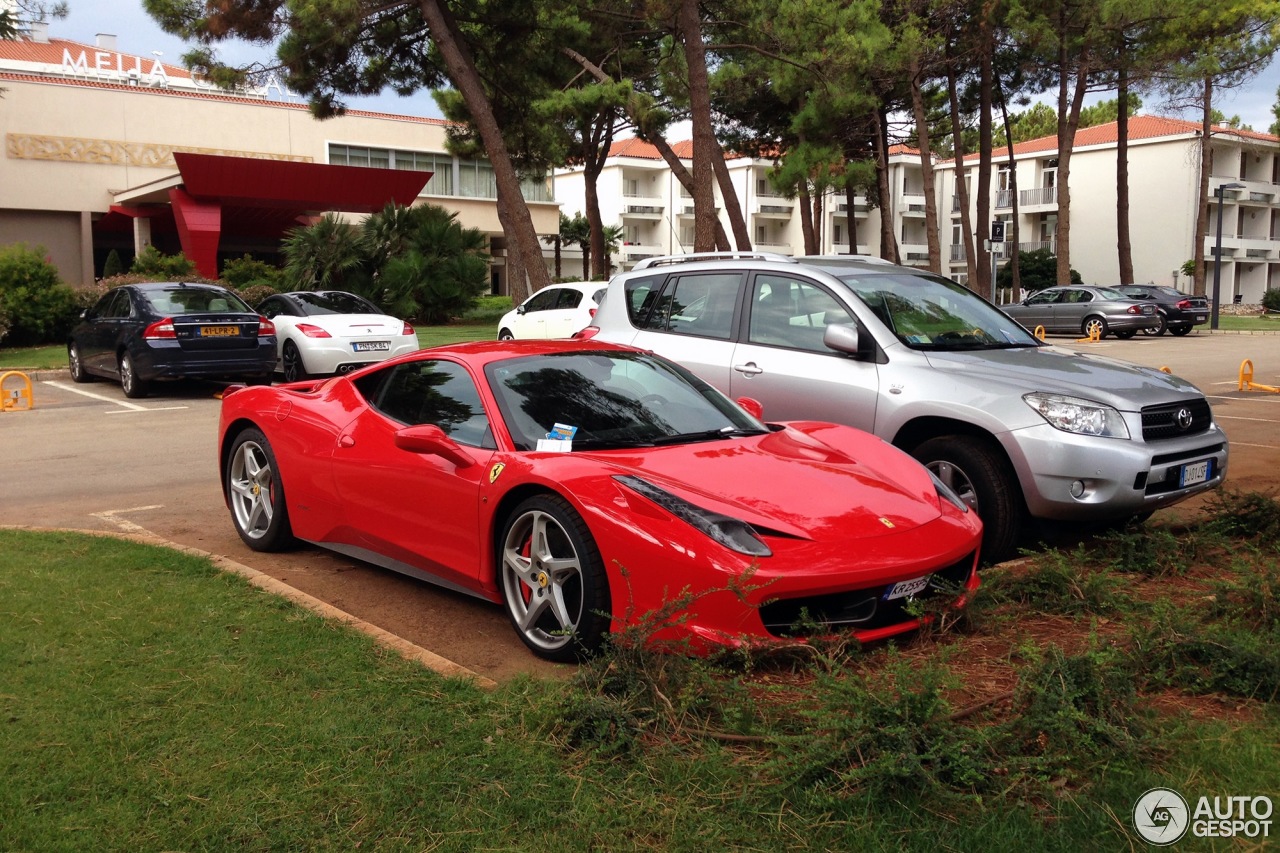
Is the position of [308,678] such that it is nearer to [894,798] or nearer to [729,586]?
[729,586]

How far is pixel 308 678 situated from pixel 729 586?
1614mm

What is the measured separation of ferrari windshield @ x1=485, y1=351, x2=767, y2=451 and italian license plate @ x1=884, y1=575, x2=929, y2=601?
1.22 meters

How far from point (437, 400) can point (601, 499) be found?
4.90 ft

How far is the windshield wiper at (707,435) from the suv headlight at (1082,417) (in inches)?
65.5

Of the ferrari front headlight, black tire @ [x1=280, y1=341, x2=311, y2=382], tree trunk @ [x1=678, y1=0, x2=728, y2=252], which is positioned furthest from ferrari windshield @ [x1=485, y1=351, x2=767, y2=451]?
tree trunk @ [x1=678, y1=0, x2=728, y2=252]

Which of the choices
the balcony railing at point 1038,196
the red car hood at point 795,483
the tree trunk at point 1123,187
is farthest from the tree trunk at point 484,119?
the balcony railing at point 1038,196

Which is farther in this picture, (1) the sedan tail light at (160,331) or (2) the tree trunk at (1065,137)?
(2) the tree trunk at (1065,137)

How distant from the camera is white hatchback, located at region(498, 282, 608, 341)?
20438 mm

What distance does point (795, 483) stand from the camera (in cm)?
466

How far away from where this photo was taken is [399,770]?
3348mm

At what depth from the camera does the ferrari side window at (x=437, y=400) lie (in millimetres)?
5156

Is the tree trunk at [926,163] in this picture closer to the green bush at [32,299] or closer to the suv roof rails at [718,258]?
the green bush at [32,299]

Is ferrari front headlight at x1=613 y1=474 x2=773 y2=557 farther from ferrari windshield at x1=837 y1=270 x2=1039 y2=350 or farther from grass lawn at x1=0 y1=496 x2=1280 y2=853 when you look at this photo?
ferrari windshield at x1=837 y1=270 x2=1039 y2=350

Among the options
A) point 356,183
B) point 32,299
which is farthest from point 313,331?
point 356,183
